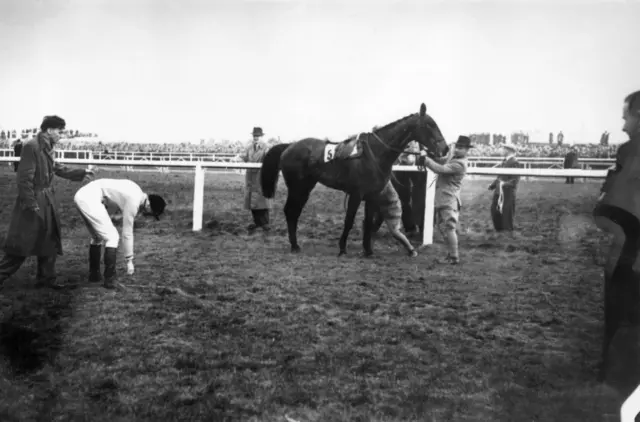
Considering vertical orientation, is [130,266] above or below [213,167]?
below

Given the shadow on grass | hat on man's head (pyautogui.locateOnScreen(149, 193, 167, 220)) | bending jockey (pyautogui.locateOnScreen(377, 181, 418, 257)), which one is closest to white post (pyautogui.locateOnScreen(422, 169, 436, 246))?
bending jockey (pyautogui.locateOnScreen(377, 181, 418, 257))

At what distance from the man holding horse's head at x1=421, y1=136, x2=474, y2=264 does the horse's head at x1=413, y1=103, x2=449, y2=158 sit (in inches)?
2.1

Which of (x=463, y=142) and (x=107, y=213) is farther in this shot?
(x=107, y=213)

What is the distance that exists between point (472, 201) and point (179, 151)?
1760 millimetres

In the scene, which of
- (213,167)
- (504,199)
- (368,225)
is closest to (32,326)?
(213,167)

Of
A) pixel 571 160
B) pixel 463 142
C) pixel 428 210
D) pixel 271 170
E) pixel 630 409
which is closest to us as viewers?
pixel 630 409

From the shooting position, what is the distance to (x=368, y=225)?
9.94ft

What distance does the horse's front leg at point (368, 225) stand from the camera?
2.97 meters

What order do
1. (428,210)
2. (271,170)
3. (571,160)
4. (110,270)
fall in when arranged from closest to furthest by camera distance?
(571,160) < (110,270) < (428,210) < (271,170)

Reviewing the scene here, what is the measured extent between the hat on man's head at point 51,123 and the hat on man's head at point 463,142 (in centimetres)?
223

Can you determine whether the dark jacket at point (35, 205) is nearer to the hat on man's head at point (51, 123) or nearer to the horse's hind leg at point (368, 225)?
the hat on man's head at point (51, 123)

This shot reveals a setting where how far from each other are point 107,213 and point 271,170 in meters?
1.13

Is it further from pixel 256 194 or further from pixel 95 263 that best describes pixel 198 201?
pixel 95 263

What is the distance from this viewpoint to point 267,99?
281 centimetres
